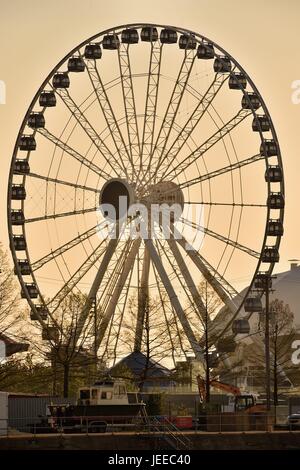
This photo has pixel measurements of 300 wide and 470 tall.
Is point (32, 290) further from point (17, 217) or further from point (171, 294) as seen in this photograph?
point (171, 294)

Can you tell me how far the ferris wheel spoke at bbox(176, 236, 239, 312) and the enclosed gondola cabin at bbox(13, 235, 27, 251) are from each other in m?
10.8

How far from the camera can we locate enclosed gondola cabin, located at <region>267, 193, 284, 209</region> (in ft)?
444

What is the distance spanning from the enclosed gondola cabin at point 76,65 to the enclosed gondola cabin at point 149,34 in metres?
5.01

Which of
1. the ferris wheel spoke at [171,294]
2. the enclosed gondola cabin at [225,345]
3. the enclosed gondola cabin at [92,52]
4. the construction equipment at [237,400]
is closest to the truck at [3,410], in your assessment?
the construction equipment at [237,400]

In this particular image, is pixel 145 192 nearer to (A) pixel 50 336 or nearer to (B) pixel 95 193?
(B) pixel 95 193

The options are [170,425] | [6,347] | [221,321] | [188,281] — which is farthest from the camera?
[221,321]

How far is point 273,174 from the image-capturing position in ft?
445

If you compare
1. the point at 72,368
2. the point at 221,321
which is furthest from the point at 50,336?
the point at 221,321

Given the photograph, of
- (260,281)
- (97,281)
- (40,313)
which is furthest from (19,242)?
(260,281)

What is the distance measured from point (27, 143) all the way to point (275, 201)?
1785 centimetres

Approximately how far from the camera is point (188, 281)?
13350cm

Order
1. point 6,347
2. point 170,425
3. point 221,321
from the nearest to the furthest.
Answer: point 170,425
point 6,347
point 221,321
